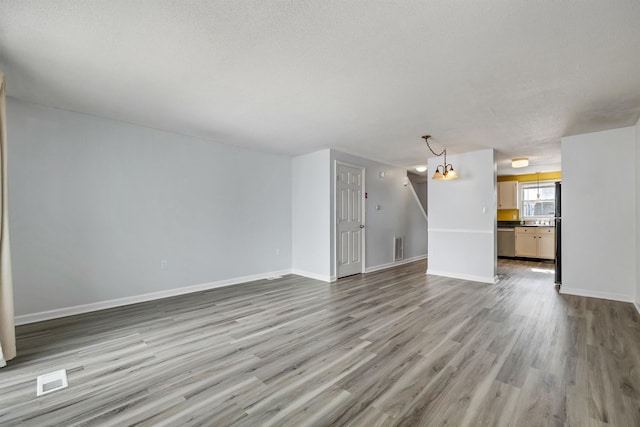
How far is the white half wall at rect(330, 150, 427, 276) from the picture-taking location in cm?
599

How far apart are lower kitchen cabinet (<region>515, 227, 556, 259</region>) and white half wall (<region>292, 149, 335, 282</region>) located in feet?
19.4

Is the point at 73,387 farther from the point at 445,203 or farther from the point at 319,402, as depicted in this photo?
the point at 445,203

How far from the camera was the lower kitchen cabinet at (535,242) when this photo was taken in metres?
7.14

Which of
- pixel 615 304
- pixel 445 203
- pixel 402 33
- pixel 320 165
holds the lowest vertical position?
pixel 615 304

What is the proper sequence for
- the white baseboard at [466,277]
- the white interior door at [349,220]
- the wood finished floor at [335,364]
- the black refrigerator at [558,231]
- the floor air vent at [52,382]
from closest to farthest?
the wood finished floor at [335,364] < the floor air vent at [52,382] < the black refrigerator at [558,231] < the white baseboard at [466,277] < the white interior door at [349,220]

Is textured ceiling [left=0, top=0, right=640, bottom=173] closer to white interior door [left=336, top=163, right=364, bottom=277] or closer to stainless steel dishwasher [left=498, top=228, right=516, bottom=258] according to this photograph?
white interior door [left=336, top=163, right=364, bottom=277]

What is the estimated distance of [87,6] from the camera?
1696mm

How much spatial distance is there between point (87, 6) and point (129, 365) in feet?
8.64

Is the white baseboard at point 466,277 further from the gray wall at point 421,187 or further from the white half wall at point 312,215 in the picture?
the gray wall at point 421,187

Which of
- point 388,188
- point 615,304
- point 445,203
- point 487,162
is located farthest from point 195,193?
point 615,304

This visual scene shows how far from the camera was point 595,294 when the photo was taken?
4160 millimetres

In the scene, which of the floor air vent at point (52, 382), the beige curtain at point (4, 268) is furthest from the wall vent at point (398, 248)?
the beige curtain at point (4, 268)

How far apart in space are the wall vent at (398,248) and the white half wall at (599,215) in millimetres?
3147

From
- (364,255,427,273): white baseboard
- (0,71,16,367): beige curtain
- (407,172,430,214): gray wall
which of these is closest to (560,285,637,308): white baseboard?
(364,255,427,273): white baseboard
